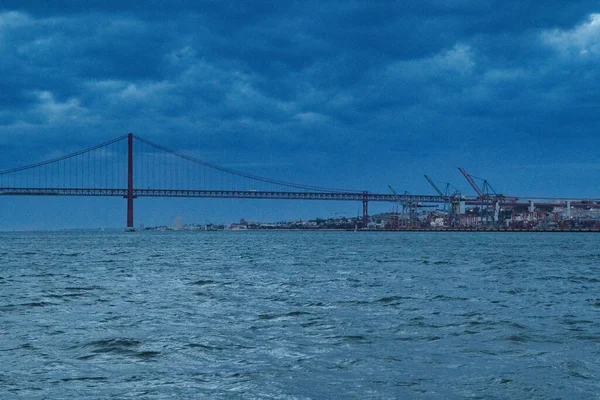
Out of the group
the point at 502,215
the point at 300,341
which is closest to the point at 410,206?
the point at 502,215

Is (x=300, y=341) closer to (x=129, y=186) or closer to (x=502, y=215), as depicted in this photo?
(x=129, y=186)

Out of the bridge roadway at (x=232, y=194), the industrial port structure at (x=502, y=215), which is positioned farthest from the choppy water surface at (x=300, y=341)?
the industrial port structure at (x=502, y=215)

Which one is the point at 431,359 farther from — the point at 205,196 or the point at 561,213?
the point at 561,213

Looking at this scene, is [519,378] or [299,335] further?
[299,335]

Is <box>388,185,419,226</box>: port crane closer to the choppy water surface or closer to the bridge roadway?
the bridge roadway

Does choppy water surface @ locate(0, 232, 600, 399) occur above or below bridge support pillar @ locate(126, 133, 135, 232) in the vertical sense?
below

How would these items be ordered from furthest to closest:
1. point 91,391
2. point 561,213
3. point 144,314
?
point 561,213, point 144,314, point 91,391

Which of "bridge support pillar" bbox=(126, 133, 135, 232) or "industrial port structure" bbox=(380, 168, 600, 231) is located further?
"industrial port structure" bbox=(380, 168, 600, 231)

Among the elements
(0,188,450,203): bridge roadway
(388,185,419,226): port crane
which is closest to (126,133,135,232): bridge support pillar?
(0,188,450,203): bridge roadway

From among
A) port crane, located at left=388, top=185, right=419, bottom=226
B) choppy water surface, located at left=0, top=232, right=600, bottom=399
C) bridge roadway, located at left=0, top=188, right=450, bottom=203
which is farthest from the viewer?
port crane, located at left=388, top=185, right=419, bottom=226

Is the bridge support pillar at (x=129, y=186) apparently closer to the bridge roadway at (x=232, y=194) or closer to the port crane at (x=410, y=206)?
the bridge roadway at (x=232, y=194)

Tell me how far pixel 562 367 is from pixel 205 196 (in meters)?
88.2

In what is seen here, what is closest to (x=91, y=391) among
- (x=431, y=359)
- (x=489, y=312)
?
(x=431, y=359)

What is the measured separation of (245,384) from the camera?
22.7 ft
